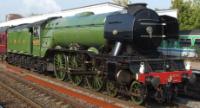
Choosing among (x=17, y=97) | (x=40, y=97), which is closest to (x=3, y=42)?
(x=17, y=97)

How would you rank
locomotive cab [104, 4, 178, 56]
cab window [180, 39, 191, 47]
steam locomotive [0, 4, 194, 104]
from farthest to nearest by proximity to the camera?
cab window [180, 39, 191, 47] → locomotive cab [104, 4, 178, 56] → steam locomotive [0, 4, 194, 104]

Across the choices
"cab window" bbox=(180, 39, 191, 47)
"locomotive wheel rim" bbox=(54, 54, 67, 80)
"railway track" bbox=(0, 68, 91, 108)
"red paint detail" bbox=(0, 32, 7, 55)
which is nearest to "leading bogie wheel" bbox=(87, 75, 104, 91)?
"railway track" bbox=(0, 68, 91, 108)

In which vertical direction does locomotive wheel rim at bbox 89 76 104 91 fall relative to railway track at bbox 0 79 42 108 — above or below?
above

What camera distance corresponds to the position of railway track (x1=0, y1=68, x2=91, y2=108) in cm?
1177

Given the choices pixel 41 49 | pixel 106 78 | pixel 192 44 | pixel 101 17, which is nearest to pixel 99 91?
pixel 106 78

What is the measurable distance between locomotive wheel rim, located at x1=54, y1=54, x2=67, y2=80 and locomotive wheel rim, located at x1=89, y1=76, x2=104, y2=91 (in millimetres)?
2280

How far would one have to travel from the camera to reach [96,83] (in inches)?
577

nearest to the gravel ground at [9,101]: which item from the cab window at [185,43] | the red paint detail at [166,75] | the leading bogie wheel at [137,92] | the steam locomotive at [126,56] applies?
the steam locomotive at [126,56]

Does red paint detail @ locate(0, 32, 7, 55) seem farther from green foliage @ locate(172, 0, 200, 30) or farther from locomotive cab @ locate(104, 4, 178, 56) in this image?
green foliage @ locate(172, 0, 200, 30)

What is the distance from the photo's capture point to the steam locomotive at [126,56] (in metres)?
11.8

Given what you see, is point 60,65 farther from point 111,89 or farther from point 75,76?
point 111,89

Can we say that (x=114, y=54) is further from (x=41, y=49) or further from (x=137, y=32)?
(x=41, y=49)

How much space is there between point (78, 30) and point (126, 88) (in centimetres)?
445

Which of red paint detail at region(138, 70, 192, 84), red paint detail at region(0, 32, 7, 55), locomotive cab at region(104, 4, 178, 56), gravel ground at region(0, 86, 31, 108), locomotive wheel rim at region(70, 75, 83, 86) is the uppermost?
locomotive cab at region(104, 4, 178, 56)
